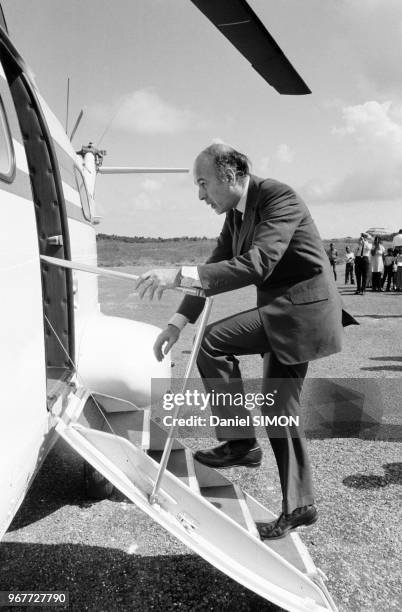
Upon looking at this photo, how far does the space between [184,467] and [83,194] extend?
2.69 metres

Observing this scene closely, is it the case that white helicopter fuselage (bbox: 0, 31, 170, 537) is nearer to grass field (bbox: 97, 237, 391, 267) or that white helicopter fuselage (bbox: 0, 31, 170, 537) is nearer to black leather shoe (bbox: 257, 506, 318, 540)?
black leather shoe (bbox: 257, 506, 318, 540)

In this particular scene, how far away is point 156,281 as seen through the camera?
2.34 meters

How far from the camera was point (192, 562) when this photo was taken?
116 inches

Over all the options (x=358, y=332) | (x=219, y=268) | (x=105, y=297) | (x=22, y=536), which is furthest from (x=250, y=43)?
(x=105, y=297)

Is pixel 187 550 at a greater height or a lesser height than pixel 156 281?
lesser

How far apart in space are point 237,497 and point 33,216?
68.7 inches

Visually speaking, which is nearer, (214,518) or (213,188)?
(214,518)

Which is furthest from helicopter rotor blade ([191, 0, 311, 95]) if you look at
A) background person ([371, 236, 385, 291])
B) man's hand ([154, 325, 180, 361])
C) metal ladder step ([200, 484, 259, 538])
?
background person ([371, 236, 385, 291])

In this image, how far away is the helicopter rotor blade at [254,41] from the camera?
10.3 feet

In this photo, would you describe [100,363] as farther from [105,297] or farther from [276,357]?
[105,297]

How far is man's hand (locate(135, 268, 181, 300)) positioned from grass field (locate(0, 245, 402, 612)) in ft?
4.92

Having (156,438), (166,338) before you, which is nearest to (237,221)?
(166,338)

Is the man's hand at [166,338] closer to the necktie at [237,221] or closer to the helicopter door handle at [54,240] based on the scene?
the necktie at [237,221]

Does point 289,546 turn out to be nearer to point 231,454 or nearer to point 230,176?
point 231,454
